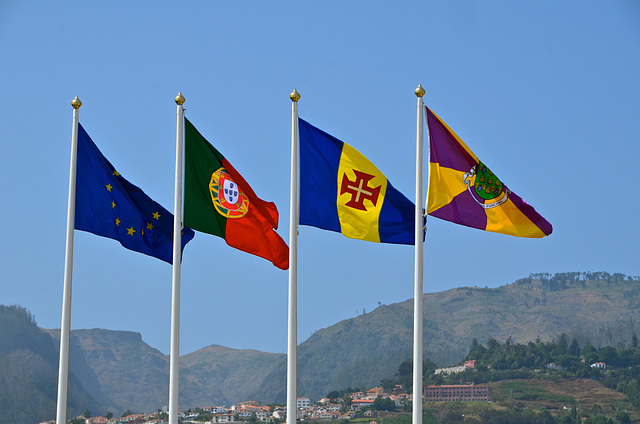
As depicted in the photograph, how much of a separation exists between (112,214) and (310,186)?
4544mm

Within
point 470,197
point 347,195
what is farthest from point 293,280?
point 470,197

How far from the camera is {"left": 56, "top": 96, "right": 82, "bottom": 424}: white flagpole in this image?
18.2 m

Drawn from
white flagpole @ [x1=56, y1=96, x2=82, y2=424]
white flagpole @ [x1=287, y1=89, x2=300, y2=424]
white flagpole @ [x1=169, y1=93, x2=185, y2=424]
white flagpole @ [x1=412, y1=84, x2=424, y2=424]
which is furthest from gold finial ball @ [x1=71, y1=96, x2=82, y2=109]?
white flagpole @ [x1=412, y1=84, x2=424, y2=424]

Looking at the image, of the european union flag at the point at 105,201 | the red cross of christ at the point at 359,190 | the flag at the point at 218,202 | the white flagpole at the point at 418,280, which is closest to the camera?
the white flagpole at the point at 418,280

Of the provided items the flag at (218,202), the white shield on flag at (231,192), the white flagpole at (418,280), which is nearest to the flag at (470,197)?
the white flagpole at (418,280)

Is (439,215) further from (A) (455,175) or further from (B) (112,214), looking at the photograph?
(B) (112,214)

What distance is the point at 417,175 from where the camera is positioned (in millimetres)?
17875

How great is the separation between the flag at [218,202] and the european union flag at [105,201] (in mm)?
581

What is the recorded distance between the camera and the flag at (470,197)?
18.1 metres

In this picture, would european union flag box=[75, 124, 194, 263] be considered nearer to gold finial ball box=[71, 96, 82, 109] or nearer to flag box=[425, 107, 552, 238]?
gold finial ball box=[71, 96, 82, 109]

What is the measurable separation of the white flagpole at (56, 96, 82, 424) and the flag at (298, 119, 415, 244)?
5030mm

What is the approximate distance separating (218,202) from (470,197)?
547cm

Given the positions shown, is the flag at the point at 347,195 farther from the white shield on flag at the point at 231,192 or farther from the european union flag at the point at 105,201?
the european union flag at the point at 105,201

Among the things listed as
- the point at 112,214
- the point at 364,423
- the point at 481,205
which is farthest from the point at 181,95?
the point at 364,423
